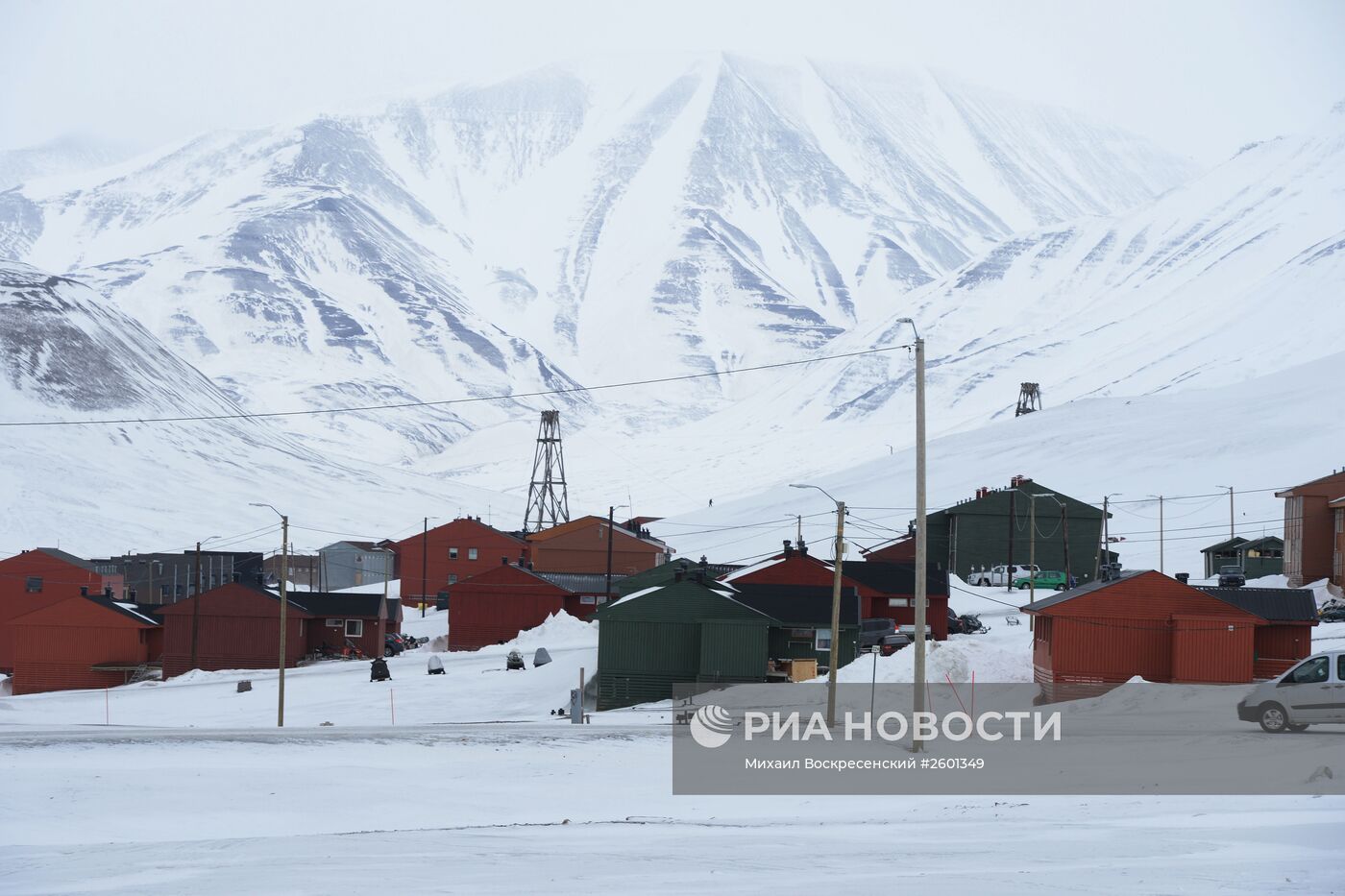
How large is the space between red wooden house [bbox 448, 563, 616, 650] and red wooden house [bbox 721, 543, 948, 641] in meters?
14.9

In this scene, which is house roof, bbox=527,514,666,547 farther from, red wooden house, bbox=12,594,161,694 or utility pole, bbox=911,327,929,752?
utility pole, bbox=911,327,929,752

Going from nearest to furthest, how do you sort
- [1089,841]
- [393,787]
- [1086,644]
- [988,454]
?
[1089,841] < [393,787] < [1086,644] < [988,454]

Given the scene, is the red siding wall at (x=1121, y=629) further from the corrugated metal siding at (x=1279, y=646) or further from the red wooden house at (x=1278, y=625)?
the corrugated metal siding at (x=1279, y=646)

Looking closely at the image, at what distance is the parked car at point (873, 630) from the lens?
56.6 m

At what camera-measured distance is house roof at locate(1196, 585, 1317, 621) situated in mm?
42781

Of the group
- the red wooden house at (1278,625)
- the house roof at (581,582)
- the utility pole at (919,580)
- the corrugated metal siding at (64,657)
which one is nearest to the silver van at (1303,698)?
the utility pole at (919,580)

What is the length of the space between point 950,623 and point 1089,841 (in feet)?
160

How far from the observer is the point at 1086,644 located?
43312 mm

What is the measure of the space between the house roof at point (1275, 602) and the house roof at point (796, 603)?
1356 cm

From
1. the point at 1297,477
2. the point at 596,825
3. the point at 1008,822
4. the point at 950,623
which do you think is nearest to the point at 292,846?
the point at 596,825

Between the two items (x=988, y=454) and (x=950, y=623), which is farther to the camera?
(x=988, y=454)

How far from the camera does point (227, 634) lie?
2731 inches

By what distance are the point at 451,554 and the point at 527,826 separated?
9289cm

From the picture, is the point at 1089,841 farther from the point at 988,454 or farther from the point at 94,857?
the point at 988,454
